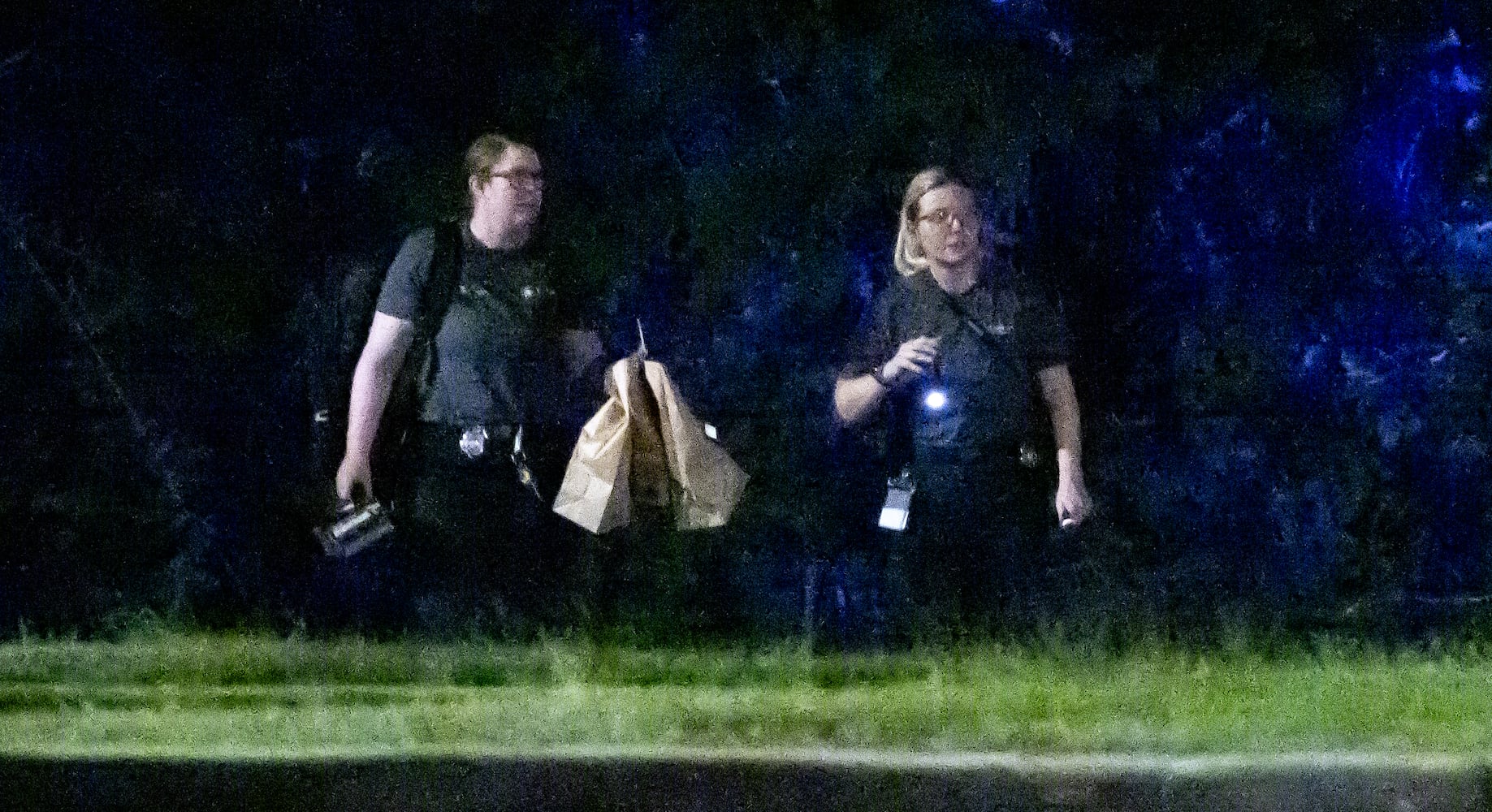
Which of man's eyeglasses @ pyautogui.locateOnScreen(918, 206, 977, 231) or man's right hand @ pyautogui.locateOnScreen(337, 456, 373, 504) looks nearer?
man's eyeglasses @ pyautogui.locateOnScreen(918, 206, 977, 231)

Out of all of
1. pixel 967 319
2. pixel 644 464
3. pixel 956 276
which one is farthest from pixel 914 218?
pixel 644 464

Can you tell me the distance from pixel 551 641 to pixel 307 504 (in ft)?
3.19

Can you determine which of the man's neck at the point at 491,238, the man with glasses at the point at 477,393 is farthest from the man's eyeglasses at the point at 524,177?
the man's neck at the point at 491,238

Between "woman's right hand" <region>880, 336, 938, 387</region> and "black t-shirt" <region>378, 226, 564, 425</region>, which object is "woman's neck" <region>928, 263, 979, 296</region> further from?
"black t-shirt" <region>378, 226, 564, 425</region>

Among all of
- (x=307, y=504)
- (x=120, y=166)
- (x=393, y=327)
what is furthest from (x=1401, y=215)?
(x=120, y=166)

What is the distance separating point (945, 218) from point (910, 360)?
50 centimetres

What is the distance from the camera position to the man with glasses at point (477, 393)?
19.2 feet

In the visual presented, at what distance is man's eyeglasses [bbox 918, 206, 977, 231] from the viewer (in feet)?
19.2

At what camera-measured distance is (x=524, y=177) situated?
5.85 m

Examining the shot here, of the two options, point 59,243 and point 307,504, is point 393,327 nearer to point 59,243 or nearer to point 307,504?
point 307,504

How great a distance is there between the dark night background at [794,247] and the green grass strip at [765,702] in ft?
0.53

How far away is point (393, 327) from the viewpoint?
591cm

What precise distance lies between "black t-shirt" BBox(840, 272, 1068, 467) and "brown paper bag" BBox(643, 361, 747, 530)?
1.74 feet

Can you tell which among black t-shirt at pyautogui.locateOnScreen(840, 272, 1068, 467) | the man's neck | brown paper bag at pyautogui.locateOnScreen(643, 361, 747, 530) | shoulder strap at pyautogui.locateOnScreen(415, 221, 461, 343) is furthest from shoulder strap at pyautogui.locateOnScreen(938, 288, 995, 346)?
shoulder strap at pyautogui.locateOnScreen(415, 221, 461, 343)
